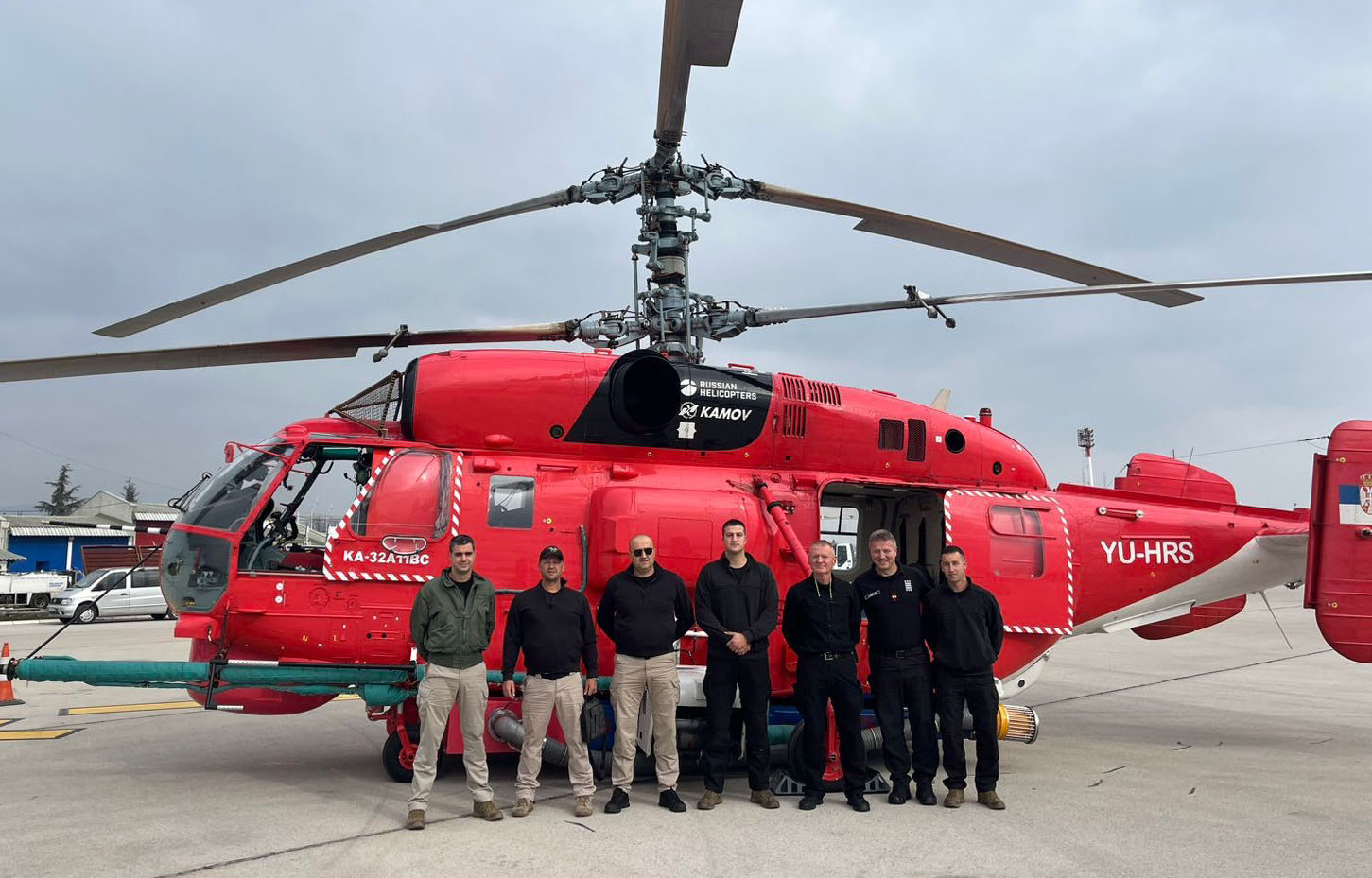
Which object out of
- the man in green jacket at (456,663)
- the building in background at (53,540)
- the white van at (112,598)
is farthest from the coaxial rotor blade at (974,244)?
the building in background at (53,540)

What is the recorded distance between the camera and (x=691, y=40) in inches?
200

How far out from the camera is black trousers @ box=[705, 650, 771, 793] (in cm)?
641

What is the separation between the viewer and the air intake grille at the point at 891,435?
28.1 feet

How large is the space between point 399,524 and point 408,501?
190 millimetres

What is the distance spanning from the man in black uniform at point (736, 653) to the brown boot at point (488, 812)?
1372 mm

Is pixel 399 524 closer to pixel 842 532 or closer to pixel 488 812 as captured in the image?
pixel 488 812

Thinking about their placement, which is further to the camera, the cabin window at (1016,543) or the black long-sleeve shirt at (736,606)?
the cabin window at (1016,543)

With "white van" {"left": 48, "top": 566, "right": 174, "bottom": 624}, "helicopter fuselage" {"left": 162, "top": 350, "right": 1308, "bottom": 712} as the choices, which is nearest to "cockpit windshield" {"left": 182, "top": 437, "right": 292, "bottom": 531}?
"helicopter fuselage" {"left": 162, "top": 350, "right": 1308, "bottom": 712}

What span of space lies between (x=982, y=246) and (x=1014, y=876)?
15.6 feet

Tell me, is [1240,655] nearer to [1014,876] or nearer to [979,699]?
[979,699]

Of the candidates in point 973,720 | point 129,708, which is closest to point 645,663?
point 973,720

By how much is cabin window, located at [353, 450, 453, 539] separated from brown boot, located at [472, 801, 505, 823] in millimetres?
2068

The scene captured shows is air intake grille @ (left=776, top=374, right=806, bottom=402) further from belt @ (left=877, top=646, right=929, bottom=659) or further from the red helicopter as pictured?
belt @ (left=877, top=646, right=929, bottom=659)

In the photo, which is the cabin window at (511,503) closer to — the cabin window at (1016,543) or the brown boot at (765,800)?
the brown boot at (765,800)
